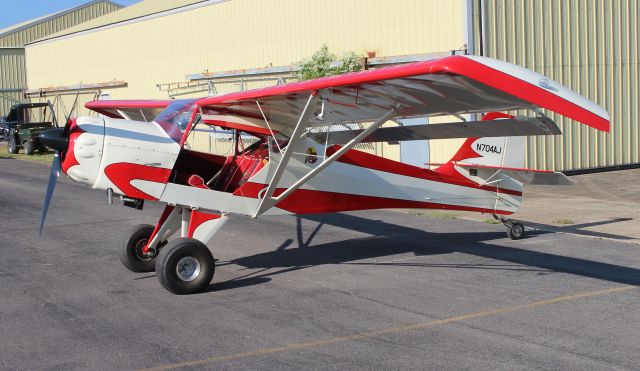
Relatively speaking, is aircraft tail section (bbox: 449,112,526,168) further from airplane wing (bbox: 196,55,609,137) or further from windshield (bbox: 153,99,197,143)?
windshield (bbox: 153,99,197,143)

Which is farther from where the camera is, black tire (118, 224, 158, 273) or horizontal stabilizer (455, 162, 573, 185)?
horizontal stabilizer (455, 162, 573, 185)

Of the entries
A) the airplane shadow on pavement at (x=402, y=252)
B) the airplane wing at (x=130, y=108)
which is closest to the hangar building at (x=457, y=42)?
the airplane shadow on pavement at (x=402, y=252)

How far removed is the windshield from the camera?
30.6 feet

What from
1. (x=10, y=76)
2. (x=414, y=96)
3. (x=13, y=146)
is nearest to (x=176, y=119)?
(x=414, y=96)

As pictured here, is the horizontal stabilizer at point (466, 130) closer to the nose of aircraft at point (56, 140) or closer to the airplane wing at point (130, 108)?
the airplane wing at point (130, 108)

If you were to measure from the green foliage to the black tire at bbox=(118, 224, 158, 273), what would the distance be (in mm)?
11489

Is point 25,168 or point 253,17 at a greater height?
point 253,17

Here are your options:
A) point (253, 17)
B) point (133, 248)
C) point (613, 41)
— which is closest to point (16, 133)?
point (253, 17)

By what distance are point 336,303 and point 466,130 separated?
267cm

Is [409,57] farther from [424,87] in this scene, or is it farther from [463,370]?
[463,370]

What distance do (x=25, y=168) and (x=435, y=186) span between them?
2046 cm

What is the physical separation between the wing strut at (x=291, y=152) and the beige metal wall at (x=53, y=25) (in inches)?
1968

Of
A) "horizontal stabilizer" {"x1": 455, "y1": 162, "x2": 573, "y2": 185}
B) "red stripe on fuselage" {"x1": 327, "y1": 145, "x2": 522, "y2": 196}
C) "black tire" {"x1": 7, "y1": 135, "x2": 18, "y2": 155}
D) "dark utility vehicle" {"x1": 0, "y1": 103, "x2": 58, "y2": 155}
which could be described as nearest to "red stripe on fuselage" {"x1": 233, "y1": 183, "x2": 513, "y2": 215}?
"red stripe on fuselage" {"x1": 327, "y1": 145, "x2": 522, "y2": 196}

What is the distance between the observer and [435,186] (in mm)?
11141
